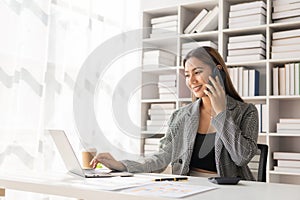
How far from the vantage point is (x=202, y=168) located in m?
2.03

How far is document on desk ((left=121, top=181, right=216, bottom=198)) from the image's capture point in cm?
110

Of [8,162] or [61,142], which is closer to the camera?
[61,142]

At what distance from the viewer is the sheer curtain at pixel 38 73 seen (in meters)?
2.44

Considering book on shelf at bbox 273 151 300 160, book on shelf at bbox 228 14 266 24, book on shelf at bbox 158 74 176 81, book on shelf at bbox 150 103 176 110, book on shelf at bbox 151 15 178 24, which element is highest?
book on shelf at bbox 151 15 178 24

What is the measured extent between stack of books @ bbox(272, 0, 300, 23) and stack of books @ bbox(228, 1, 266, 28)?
0.09m

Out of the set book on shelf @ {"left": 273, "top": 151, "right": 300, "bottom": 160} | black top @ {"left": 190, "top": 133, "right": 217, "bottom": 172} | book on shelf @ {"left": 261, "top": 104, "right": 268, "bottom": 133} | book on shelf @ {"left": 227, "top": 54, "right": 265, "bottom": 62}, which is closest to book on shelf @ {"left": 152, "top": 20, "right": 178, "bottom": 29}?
book on shelf @ {"left": 227, "top": 54, "right": 265, "bottom": 62}

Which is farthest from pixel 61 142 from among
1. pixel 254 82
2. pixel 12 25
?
pixel 254 82

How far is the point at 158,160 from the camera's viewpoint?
1.96 metres

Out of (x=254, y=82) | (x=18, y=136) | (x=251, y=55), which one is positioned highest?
(x=251, y=55)

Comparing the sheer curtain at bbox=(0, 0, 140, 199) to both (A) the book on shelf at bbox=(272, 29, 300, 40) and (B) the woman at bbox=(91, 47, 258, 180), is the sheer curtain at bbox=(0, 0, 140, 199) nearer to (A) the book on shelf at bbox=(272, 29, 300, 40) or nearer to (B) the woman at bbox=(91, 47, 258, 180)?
(B) the woman at bbox=(91, 47, 258, 180)

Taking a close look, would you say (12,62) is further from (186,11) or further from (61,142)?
(186,11)

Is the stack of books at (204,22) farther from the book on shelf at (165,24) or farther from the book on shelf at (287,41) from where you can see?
the book on shelf at (287,41)

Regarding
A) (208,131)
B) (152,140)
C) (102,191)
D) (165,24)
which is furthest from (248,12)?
(102,191)

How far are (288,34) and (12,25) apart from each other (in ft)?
6.34
